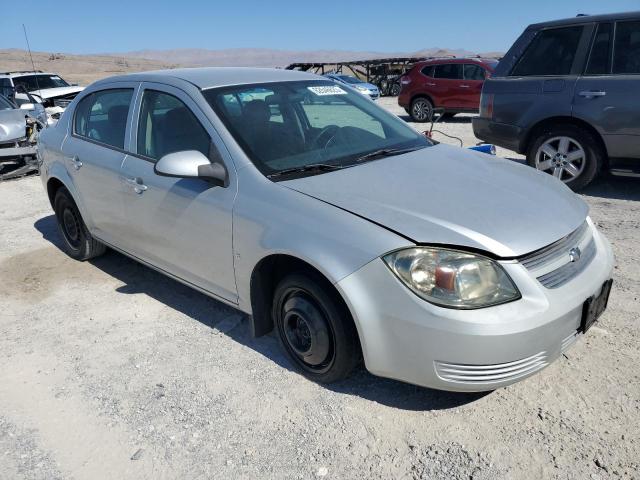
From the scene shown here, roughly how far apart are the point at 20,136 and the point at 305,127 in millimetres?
6963

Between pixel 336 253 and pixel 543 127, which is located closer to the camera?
pixel 336 253

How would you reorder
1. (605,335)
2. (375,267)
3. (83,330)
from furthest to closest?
(83,330)
(605,335)
(375,267)

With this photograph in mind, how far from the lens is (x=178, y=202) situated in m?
3.37

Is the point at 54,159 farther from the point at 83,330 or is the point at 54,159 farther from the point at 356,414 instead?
the point at 356,414

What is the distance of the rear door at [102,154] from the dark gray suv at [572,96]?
15.1ft

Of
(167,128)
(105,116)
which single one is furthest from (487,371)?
(105,116)

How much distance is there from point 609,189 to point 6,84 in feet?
47.3

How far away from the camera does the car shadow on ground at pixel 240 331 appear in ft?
9.32

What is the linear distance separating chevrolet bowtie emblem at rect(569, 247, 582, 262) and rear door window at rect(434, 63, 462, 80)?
13289mm

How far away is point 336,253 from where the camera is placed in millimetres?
2555

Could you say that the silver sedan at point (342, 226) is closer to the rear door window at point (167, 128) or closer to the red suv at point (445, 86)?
the rear door window at point (167, 128)

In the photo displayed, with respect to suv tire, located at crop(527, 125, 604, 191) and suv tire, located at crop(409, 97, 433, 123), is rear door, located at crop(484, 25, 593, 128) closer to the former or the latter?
suv tire, located at crop(527, 125, 604, 191)

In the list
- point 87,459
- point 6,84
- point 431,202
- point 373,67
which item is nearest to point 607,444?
point 431,202

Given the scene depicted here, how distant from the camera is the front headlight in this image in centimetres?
236
